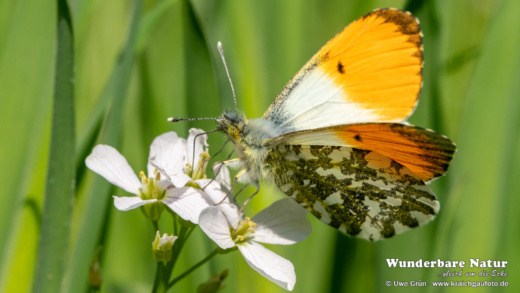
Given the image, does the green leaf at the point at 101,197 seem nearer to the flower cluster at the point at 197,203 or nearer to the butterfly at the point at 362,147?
the flower cluster at the point at 197,203

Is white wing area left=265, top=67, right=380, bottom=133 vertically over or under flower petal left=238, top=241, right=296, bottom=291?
over

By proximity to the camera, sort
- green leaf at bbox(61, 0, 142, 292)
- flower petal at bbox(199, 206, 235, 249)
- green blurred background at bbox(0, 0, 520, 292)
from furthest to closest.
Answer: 1. green blurred background at bbox(0, 0, 520, 292)
2. green leaf at bbox(61, 0, 142, 292)
3. flower petal at bbox(199, 206, 235, 249)

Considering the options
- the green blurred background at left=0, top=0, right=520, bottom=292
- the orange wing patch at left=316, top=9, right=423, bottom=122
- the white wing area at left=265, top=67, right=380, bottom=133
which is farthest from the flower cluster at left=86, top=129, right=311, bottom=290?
the orange wing patch at left=316, top=9, right=423, bottom=122

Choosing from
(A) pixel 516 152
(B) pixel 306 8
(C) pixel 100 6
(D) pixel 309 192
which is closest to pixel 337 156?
(D) pixel 309 192

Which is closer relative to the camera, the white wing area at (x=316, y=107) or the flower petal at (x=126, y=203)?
the flower petal at (x=126, y=203)

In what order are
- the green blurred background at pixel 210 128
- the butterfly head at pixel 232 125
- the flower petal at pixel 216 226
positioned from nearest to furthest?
the flower petal at pixel 216 226
the butterfly head at pixel 232 125
the green blurred background at pixel 210 128

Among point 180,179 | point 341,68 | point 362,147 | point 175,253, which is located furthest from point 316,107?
point 175,253

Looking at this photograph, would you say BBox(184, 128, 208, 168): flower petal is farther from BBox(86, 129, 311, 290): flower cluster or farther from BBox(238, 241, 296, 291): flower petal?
BBox(238, 241, 296, 291): flower petal

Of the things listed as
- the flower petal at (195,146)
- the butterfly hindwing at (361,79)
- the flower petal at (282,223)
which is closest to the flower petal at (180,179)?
the flower petal at (195,146)

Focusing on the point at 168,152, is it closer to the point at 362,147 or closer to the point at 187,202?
the point at 187,202
